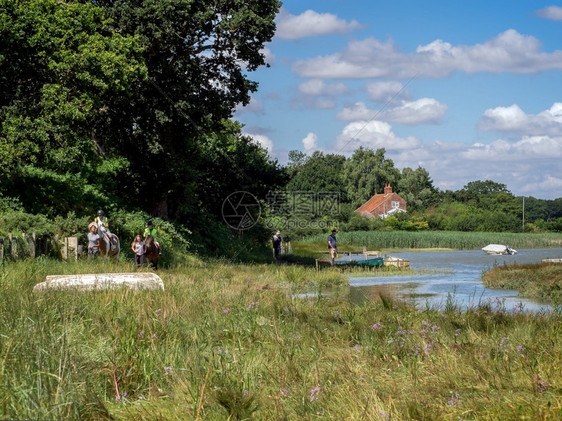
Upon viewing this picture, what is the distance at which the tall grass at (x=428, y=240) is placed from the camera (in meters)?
70.8

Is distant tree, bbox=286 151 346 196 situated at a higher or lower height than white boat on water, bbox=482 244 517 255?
higher

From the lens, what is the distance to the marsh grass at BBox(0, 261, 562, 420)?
18.9ft

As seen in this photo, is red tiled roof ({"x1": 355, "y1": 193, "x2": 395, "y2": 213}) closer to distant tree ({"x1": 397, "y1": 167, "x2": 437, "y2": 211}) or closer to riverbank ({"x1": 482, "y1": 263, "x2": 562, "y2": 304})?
distant tree ({"x1": 397, "y1": 167, "x2": 437, "y2": 211})

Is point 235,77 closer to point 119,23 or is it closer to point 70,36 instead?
point 119,23

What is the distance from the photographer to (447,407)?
581cm

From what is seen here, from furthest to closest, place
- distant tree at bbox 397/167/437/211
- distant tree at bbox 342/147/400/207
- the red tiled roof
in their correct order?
distant tree at bbox 397/167/437/211 < distant tree at bbox 342/147/400/207 < the red tiled roof

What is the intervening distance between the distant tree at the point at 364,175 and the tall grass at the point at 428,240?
43537 mm

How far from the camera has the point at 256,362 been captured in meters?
7.41

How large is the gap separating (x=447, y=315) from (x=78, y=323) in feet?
18.8

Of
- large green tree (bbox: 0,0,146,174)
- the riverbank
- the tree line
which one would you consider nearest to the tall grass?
the tree line

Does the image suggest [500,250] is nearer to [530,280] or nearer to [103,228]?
[530,280]

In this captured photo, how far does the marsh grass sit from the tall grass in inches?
2273

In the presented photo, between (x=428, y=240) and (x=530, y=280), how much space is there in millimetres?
51060

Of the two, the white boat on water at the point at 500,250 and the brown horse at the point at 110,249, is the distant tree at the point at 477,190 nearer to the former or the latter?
the white boat on water at the point at 500,250
